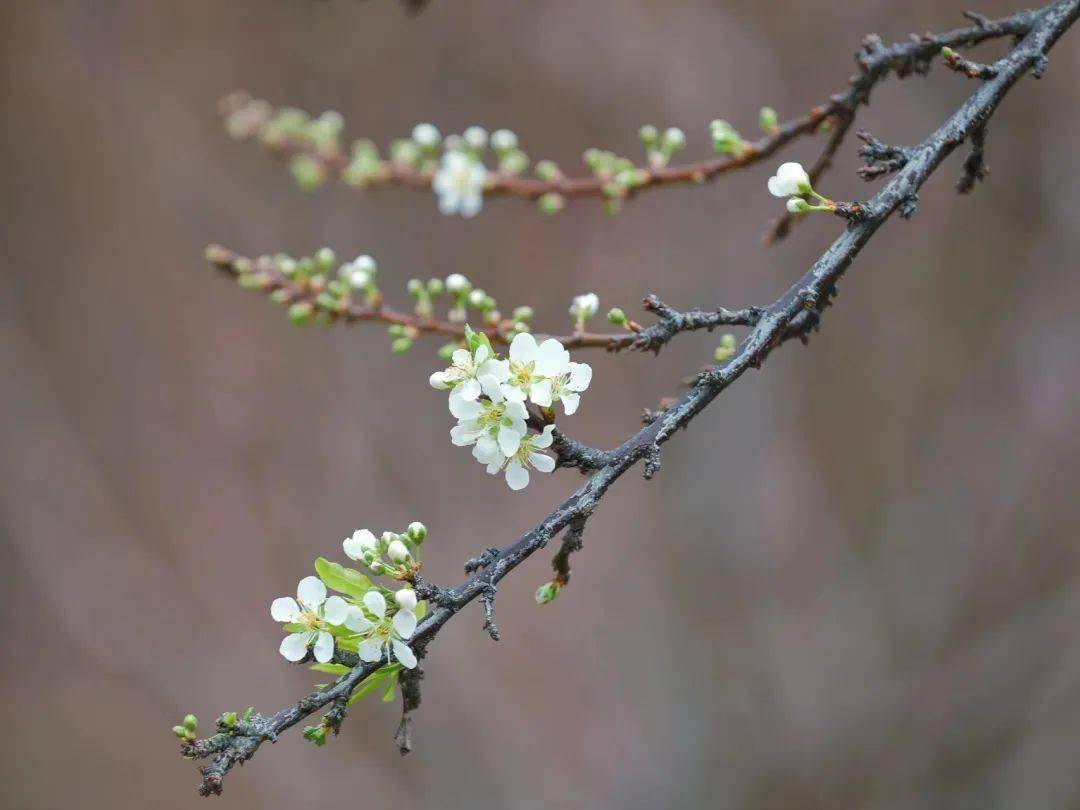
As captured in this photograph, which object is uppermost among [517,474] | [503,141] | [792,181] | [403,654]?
[503,141]

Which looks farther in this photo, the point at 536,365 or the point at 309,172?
the point at 309,172


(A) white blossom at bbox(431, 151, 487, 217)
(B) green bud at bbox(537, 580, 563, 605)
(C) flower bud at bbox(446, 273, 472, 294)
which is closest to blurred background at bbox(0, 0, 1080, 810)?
(A) white blossom at bbox(431, 151, 487, 217)

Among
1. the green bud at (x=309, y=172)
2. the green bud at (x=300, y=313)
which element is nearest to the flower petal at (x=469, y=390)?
the green bud at (x=300, y=313)

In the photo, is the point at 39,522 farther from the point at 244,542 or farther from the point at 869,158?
the point at 869,158

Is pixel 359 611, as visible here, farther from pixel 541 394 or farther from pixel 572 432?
pixel 572 432

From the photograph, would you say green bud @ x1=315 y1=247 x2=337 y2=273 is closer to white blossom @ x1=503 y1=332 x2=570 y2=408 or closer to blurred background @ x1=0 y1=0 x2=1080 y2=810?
white blossom @ x1=503 y1=332 x2=570 y2=408

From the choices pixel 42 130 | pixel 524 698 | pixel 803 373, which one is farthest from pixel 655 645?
pixel 42 130

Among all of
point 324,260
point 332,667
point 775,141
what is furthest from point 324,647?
point 775,141
